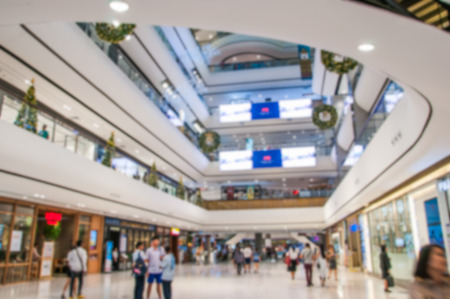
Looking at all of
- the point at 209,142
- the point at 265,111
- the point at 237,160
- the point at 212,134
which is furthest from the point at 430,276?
the point at 237,160

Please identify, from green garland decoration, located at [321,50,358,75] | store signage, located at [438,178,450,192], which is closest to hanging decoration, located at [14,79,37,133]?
green garland decoration, located at [321,50,358,75]

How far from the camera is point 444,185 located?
8.68m

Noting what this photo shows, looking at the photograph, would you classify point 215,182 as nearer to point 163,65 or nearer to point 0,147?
point 163,65

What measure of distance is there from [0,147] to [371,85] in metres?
11.9

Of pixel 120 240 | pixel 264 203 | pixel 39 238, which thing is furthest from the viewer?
pixel 264 203

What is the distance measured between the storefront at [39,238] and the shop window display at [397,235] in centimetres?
1279

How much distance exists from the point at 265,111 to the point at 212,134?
4327 millimetres

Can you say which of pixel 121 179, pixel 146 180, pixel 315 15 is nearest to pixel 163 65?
pixel 146 180

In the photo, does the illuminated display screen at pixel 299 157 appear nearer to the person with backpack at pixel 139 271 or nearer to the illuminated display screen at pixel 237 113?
the illuminated display screen at pixel 237 113

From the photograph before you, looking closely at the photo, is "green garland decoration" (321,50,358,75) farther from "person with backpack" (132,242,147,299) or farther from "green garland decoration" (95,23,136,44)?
"person with backpack" (132,242,147,299)

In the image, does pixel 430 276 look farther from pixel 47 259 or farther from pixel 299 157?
pixel 299 157

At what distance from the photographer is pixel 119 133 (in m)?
17.6

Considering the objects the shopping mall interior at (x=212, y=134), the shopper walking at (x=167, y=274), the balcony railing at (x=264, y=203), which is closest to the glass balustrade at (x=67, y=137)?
the shopping mall interior at (x=212, y=134)

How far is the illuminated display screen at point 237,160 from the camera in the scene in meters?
23.8
